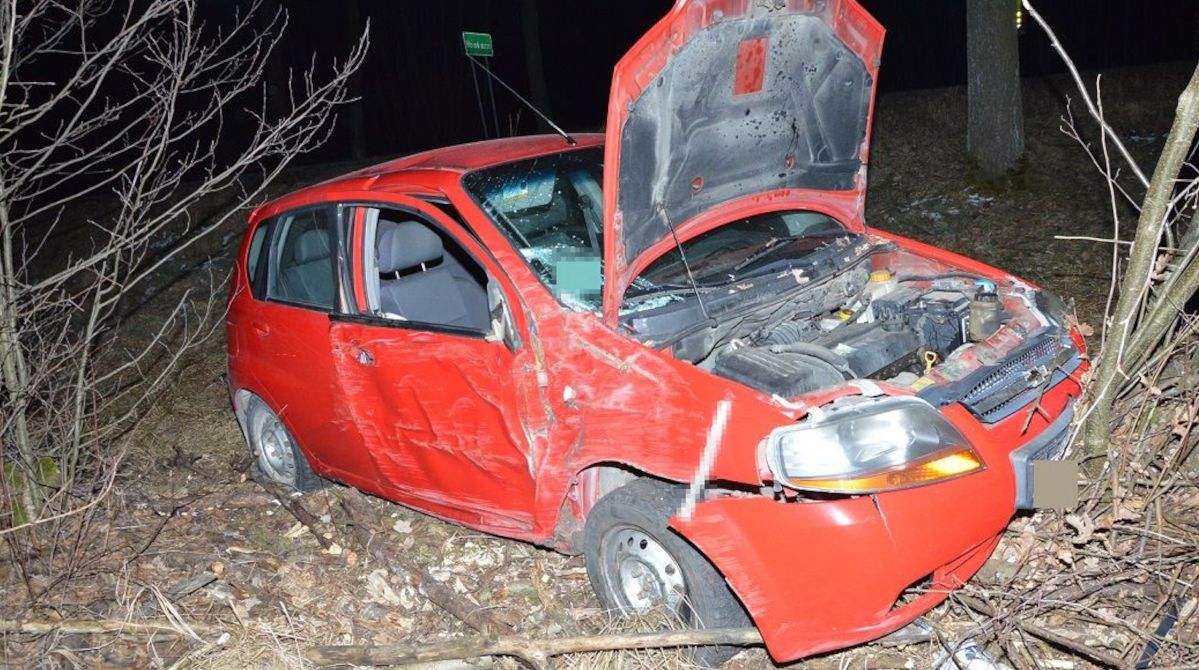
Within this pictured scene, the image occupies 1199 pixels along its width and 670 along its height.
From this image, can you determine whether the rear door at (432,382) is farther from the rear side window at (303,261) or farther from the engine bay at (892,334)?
the engine bay at (892,334)

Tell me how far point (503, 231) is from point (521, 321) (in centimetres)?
43

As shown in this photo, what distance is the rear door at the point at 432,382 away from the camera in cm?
400

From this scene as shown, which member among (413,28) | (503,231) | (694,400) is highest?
(503,231)

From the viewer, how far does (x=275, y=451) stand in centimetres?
580

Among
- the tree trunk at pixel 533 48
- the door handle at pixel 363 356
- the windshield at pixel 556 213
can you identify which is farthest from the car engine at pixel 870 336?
the tree trunk at pixel 533 48

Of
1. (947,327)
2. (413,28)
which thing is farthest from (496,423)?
(413,28)

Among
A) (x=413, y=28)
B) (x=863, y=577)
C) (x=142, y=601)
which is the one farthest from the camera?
(x=413, y=28)

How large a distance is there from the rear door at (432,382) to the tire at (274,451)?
91 cm

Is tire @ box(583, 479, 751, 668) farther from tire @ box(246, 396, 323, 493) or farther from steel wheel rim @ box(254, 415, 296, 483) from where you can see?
steel wheel rim @ box(254, 415, 296, 483)

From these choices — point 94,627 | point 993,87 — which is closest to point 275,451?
point 94,627

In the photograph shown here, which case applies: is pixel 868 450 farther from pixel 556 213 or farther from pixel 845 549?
pixel 556 213

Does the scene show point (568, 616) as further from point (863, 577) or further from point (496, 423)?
point (863, 577)

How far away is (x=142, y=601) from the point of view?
4.59 metres

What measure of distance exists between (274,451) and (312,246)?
1.37 meters
